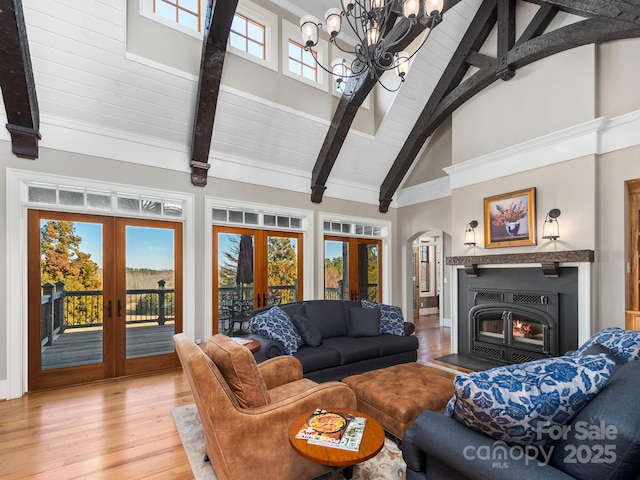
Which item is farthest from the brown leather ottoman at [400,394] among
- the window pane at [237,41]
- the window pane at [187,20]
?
the window pane at [187,20]

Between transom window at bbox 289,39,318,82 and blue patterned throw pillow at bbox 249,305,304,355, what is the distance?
3742 mm

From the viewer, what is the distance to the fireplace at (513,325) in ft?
14.3

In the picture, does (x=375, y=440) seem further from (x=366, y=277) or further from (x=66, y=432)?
(x=366, y=277)

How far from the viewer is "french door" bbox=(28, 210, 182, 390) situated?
12.9 ft

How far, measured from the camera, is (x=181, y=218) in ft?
15.7

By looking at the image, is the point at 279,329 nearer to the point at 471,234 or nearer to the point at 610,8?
the point at 471,234

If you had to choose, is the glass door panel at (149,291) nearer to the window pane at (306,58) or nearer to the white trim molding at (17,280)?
the white trim molding at (17,280)

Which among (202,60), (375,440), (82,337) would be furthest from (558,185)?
(82,337)

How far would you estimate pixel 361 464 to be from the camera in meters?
2.42

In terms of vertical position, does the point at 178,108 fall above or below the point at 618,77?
below

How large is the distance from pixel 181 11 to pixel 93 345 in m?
4.40

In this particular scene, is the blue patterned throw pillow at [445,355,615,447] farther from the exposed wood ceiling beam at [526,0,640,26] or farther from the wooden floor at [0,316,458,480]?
the exposed wood ceiling beam at [526,0,640,26]

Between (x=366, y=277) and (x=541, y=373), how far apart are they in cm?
573

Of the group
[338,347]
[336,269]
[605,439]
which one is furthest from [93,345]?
[605,439]
